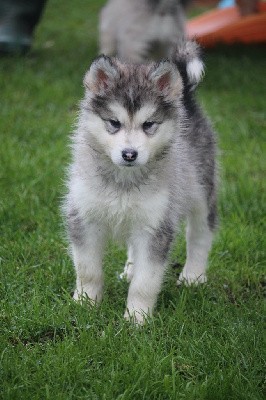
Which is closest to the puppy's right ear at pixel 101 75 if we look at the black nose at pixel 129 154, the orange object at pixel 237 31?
the black nose at pixel 129 154

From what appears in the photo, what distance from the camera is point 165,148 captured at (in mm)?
3848

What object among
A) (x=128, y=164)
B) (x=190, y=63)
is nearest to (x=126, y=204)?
(x=128, y=164)

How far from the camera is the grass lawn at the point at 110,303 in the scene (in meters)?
3.27

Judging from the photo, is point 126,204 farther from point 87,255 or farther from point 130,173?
point 87,255

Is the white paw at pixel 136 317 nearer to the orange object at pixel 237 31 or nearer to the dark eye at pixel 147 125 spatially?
the dark eye at pixel 147 125

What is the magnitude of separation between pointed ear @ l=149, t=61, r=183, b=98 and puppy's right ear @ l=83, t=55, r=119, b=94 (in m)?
0.19

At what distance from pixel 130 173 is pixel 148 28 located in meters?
5.46

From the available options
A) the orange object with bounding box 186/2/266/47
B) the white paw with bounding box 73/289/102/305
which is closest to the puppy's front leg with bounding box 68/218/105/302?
the white paw with bounding box 73/289/102/305

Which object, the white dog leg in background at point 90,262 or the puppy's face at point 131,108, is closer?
the puppy's face at point 131,108

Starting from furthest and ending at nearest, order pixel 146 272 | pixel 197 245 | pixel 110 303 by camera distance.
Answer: pixel 197 245
pixel 110 303
pixel 146 272

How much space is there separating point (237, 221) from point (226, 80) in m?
4.05

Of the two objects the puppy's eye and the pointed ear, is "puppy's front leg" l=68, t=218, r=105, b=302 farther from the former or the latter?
the pointed ear

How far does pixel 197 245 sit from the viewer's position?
459 cm

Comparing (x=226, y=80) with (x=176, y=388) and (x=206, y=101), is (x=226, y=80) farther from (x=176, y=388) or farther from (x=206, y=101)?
(x=176, y=388)
